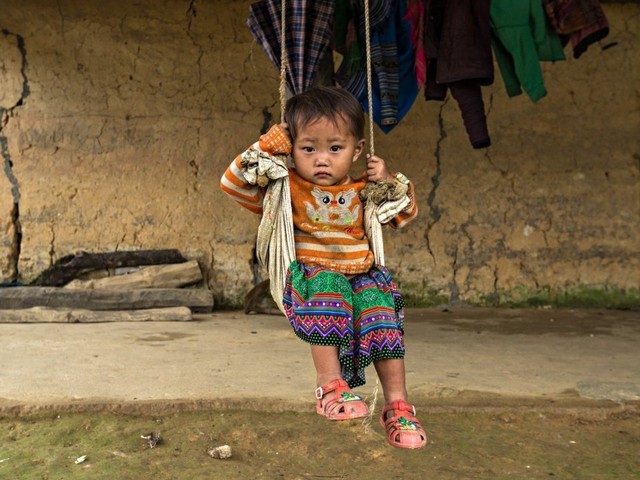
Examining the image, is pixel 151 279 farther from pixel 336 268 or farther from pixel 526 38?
pixel 336 268

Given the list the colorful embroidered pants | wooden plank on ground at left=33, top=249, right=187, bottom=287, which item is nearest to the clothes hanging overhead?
the colorful embroidered pants

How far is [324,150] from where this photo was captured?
2.21 m

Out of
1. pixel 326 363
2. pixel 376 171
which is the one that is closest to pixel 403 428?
pixel 326 363

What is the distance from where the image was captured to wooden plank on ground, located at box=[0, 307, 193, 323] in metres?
5.00

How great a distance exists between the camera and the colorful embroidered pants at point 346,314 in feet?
6.95

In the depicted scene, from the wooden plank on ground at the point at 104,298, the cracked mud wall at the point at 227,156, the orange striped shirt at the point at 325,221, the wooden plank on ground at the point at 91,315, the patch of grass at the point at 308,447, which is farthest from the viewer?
the cracked mud wall at the point at 227,156

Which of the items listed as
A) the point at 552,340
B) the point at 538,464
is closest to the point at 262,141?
the point at 538,464

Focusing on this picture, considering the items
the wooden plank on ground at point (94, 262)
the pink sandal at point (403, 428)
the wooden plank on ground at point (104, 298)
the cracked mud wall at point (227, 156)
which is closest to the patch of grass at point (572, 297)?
the cracked mud wall at point (227, 156)

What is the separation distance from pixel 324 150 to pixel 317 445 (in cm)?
139

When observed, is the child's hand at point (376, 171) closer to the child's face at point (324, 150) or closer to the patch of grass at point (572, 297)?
the child's face at point (324, 150)

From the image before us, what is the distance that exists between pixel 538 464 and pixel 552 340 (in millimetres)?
1807

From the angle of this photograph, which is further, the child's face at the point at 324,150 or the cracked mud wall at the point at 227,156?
the cracked mud wall at the point at 227,156

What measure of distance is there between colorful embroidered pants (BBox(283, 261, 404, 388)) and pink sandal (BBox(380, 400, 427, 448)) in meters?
0.15

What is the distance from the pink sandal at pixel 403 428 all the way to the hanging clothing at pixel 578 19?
2.62 m
